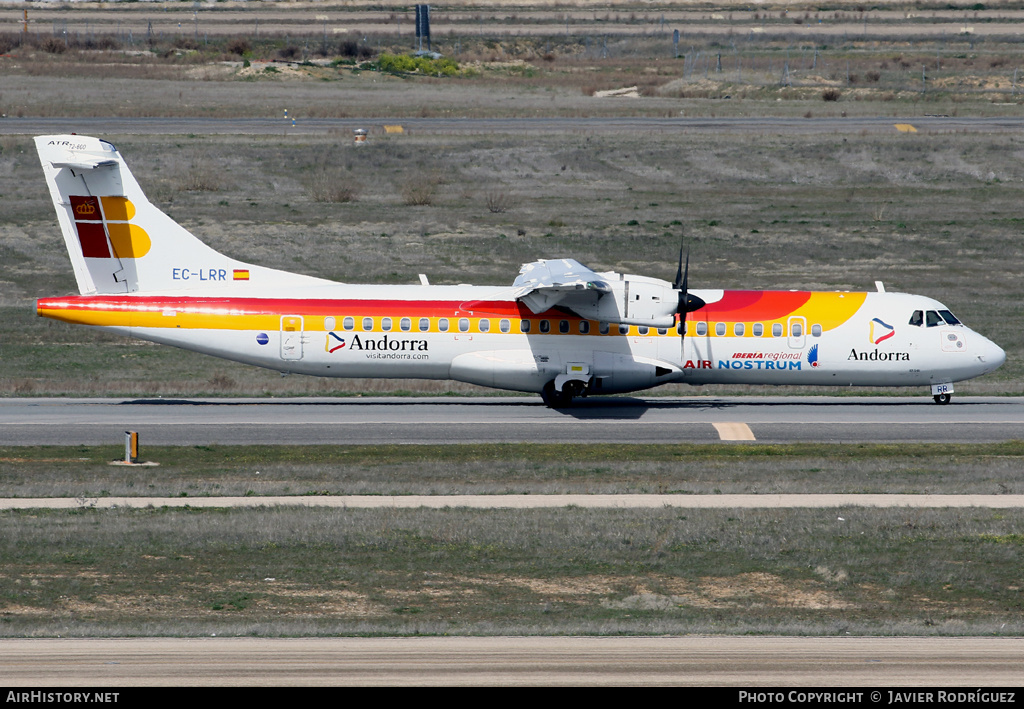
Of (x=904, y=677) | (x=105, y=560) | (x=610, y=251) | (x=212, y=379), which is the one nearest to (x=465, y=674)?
(x=904, y=677)

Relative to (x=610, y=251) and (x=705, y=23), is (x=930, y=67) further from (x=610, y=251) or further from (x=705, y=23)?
(x=610, y=251)

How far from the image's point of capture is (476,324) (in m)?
34.6

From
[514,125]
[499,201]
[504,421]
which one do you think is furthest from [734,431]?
[514,125]

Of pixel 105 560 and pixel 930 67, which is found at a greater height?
pixel 930 67

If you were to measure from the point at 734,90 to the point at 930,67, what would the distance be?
22.3 meters

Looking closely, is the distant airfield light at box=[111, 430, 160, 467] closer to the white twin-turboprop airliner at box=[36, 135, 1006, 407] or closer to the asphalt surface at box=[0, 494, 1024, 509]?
the asphalt surface at box=[0, 494, 1024, 509]

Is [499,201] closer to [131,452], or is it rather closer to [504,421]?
[504,421]

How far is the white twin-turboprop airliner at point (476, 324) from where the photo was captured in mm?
33812

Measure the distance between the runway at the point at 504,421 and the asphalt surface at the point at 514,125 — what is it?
129ft

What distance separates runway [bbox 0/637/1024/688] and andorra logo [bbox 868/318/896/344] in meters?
20.0

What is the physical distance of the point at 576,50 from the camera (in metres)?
120

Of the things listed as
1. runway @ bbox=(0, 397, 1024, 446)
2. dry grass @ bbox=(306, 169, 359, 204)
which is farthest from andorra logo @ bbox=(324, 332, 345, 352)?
dry grass @ bbox=(306, 169, 359, 204)

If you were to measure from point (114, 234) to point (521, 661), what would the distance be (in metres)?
24.3

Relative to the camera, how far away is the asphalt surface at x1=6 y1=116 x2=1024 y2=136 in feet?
236
